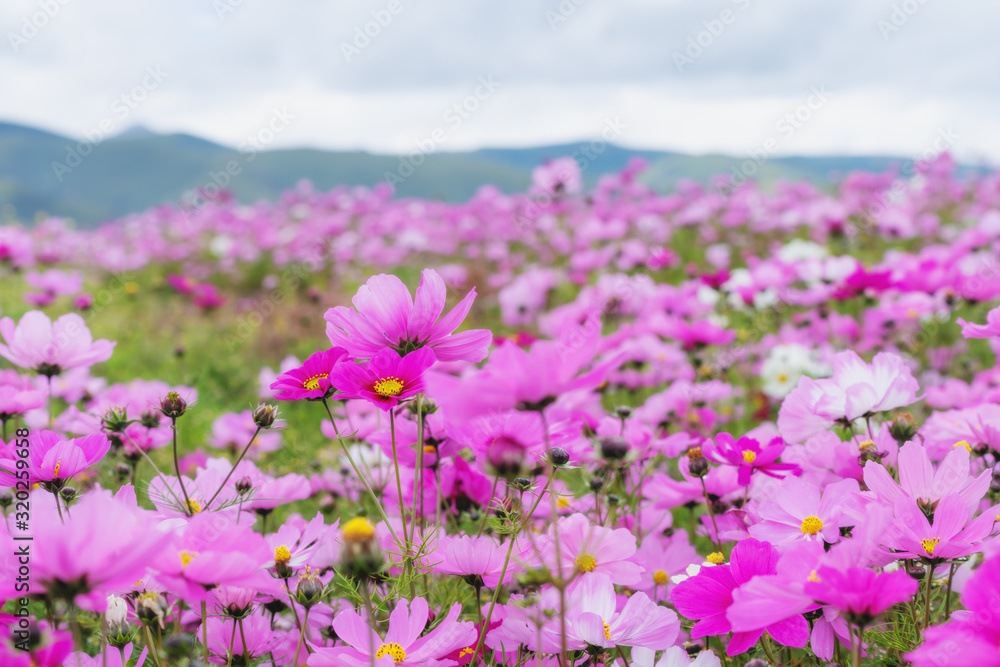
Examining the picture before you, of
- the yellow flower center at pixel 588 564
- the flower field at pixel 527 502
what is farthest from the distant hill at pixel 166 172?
the yellow flower center at pixel 588 564

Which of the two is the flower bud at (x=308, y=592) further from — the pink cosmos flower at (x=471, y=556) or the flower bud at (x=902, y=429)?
the flower bud at (x=902, y=429)

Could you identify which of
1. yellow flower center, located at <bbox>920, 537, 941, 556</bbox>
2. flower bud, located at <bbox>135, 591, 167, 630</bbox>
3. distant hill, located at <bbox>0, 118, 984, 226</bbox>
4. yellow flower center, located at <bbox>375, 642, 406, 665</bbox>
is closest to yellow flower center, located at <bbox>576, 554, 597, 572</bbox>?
yellow flower center, located at <bbox>375, 642, 406, 665</bbox>

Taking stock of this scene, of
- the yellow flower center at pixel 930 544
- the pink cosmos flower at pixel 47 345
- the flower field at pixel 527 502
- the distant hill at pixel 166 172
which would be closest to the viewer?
the flower field at pixel 527 502

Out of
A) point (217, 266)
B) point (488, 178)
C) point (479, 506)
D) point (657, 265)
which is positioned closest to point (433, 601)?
point (479, 506)

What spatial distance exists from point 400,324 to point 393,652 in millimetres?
346

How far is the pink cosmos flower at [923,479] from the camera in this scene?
70 centimetres

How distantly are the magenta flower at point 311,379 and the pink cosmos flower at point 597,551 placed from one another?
0.31 metres

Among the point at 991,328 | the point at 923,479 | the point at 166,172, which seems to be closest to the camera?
the point at 923,479

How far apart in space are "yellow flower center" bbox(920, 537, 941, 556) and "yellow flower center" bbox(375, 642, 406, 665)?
0.52 m

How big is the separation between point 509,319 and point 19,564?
9.06 feet

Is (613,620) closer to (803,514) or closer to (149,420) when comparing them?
(803,514)

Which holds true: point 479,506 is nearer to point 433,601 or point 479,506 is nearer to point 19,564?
point 433,601

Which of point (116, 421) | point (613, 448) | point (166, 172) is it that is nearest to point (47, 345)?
point (116, 421)

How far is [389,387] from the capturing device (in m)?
0.70
